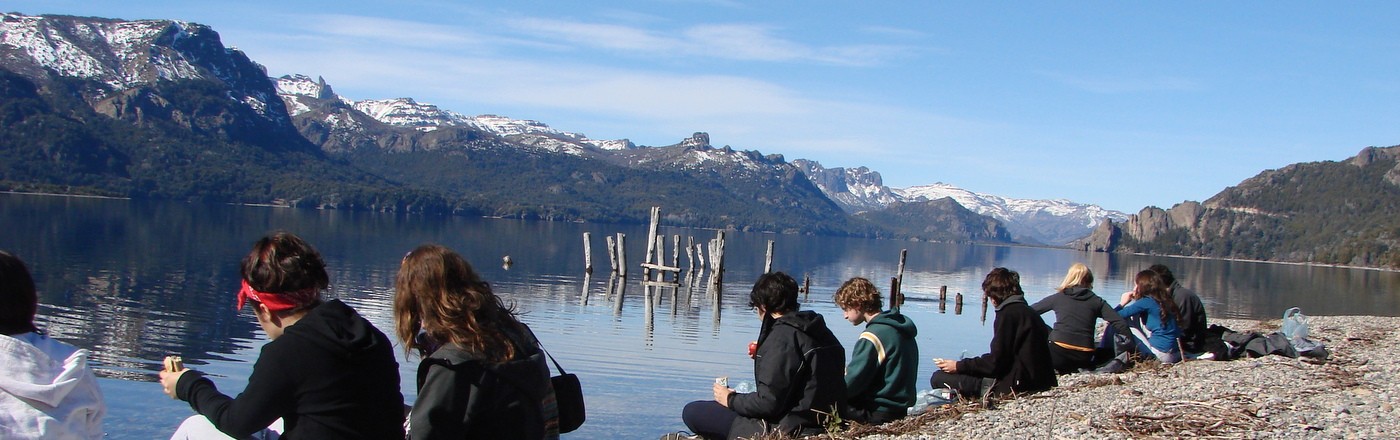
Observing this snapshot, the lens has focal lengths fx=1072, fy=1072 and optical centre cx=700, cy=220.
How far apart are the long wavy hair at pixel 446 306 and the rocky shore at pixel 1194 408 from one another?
4.15m

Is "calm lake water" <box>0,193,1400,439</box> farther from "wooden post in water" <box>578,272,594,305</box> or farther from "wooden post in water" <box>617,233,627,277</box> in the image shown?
"wooden post in water" <box>617,233,627,277</box>

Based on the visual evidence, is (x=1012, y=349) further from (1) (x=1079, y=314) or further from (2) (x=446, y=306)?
(2) (x=446, y=306)

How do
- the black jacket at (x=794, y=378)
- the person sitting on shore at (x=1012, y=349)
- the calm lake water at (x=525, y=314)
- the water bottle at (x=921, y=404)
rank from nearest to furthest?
the black jacket at (x=794, y=378) → the person sitting on shore at (x=1012, y=349) → the water bottle at (x=921, y=404) → the calm lake water at (x=525, y=314)

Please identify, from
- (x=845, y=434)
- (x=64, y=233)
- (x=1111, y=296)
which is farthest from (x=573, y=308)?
(x=64, y=233)

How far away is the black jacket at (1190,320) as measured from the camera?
13086 mm

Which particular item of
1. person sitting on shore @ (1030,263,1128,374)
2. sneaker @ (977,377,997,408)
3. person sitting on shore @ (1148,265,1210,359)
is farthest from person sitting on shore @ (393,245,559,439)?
person sitting on shore @ (1148,265,1210,359)

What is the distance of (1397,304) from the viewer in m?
48.6

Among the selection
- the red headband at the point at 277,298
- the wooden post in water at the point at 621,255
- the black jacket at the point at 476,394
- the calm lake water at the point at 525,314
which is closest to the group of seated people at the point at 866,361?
the calm lake water at the point at 525,314

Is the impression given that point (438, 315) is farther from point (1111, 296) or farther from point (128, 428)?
point (1111, 296)

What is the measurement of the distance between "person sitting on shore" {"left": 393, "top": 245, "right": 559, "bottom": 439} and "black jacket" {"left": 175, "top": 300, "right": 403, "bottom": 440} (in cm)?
16

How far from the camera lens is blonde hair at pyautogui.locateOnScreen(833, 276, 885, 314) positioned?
809 centimetres

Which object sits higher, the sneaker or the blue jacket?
the blue jacket

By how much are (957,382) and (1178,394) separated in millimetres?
1942

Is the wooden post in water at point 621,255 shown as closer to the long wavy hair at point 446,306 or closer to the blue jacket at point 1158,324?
the blue jacket at point 1158,324
